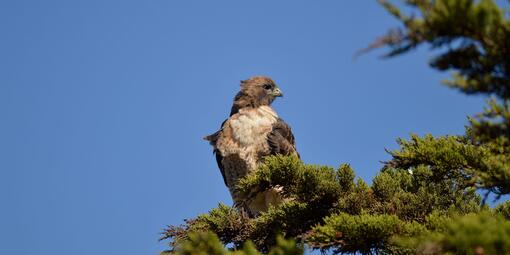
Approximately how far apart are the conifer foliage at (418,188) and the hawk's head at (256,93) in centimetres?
355

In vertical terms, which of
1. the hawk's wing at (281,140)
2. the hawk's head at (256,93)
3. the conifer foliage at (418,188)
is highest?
the hawk's head at (256,93)

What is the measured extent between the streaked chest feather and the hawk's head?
0.21m

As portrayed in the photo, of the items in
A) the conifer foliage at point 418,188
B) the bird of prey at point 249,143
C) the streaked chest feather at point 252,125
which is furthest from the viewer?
the streaked chest feather at point 252,125

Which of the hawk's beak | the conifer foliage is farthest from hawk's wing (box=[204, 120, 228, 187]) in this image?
the conifer foliage

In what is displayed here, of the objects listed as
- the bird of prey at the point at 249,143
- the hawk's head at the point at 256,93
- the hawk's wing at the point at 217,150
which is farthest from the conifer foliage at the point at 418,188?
the hawk's head at the point at 256,93

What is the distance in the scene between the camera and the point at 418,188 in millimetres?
6484

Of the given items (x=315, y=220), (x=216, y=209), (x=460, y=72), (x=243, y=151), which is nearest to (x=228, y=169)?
(x=243, y=151)

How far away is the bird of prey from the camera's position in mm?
9008

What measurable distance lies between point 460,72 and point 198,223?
154 inches

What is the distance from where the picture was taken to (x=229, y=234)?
654cm

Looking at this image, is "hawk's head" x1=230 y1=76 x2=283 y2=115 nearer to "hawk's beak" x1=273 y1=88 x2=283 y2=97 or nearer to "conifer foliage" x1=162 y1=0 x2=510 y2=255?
"hawk's beak" x1=273 y1=88 x2=283 y2=97

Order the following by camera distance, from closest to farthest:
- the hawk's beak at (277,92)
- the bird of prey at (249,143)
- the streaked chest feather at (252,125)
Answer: the bird of prey at (249,143)
the streaked chest feather at (252,125)
the hawk's beak at (277,92)

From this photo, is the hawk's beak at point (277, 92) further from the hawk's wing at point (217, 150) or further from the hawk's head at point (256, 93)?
the hawk's wing at point (217, 150)

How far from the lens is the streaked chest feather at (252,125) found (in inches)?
361
